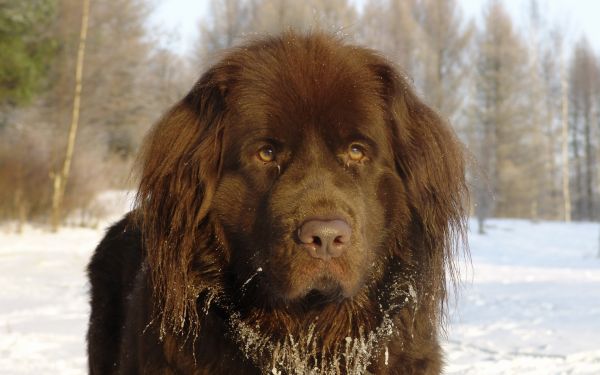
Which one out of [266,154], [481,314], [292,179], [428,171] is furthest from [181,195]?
[481,314]

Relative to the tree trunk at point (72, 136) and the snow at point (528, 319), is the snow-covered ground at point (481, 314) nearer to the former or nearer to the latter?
the snow at point (528, 319)

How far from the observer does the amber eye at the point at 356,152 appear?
288 cm

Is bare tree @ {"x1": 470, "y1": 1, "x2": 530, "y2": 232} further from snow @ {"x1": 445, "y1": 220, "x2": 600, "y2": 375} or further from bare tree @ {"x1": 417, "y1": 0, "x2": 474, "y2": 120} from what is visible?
snow @ {"x1": 445, "y1": 220, "x2": 600, "y2": 375}

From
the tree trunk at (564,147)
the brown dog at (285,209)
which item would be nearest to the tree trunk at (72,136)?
the brown dog at (285,209)

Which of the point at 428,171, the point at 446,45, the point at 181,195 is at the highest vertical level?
the point at 446,45

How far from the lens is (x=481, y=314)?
869cm

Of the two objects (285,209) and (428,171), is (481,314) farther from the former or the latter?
(285,209)

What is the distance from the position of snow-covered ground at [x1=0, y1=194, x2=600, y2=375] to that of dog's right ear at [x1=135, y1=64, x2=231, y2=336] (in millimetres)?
1305

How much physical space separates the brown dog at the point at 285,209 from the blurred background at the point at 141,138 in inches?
15.2

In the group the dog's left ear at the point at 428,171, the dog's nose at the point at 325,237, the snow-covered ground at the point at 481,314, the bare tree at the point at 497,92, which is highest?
the bare tree at the point at 497,92

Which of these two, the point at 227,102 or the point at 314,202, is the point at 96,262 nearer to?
the point at 227,102

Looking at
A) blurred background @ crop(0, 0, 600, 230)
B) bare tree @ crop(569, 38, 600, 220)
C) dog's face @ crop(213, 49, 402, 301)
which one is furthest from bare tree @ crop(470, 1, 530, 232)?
dog's face @ crop(213, 49, 402, 301)

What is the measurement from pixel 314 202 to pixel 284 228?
0.52ft

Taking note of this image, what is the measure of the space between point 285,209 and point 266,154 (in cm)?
31
